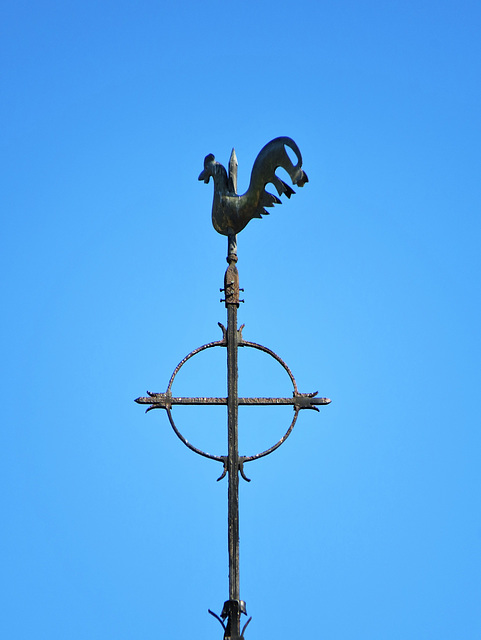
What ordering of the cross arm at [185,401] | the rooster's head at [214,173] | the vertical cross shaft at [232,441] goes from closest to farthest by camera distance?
the vertical cross shaft at [232,441], the cross arm at [185,401], the rooster's head at [214,173]

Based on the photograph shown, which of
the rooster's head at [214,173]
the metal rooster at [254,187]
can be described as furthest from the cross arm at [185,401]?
the rooster's head at [214,173]

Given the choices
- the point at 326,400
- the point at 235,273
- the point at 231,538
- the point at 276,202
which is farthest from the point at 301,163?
the point at 231,538

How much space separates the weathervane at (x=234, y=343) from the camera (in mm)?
7879

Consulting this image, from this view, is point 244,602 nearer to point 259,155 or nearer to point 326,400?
point 326,400

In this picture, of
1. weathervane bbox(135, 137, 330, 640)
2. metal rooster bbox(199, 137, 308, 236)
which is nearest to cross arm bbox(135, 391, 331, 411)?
weathervane bbox(135, 137, 330, 640)

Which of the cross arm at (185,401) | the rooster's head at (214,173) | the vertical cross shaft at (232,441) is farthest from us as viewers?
the rooster's head at (214,173)

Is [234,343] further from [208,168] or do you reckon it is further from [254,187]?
[208,168]

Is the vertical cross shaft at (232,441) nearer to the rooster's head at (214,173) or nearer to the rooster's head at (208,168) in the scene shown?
the rooster's head at (214,173)

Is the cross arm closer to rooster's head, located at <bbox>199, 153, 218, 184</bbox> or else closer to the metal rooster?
the metal rooster

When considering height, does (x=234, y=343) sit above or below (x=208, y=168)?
below

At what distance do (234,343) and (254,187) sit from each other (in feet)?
3.94

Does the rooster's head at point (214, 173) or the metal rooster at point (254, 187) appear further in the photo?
the rooster's head at point (214, 173)

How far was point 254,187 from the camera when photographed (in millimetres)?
8648

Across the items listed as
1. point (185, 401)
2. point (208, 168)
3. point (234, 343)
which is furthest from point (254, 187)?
point (185, 401)
